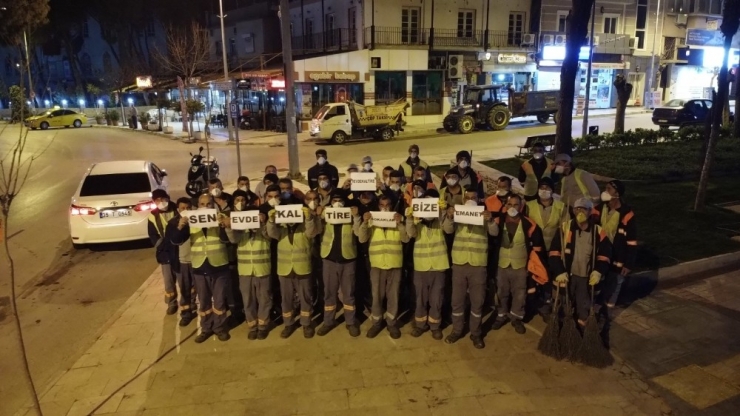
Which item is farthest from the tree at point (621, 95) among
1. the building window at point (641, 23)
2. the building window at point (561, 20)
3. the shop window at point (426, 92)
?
the building window at point (641, 23)

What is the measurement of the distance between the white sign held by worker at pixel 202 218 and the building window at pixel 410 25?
96.7 ft

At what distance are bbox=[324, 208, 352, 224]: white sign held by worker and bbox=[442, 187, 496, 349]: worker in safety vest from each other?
1.13 metres

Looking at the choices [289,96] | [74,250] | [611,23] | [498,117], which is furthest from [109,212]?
[611,23]

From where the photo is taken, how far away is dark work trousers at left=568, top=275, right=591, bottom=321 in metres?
6.39

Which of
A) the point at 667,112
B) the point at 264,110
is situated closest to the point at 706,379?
the point at 667,112

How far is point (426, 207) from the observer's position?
20.7 ft

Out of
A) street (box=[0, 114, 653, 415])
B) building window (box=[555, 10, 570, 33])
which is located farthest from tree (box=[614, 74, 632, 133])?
building window (box=[555, 10, 570, 33])

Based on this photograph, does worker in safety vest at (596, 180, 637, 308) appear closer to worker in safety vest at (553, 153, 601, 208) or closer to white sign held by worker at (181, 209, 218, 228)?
worker in safety vest at (553, 153, 601, 208)

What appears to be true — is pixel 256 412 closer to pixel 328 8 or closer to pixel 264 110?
pixel 264 110

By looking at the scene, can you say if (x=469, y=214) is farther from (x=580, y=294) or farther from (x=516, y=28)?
(x=516, y=28)

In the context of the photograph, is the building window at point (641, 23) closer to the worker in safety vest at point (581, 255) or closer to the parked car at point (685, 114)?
the parked car at point (685, 114)

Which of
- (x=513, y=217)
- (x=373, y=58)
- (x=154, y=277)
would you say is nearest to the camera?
(x=513, y=217)

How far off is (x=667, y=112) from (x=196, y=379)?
28.8 metres

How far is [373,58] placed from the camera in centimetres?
3244
